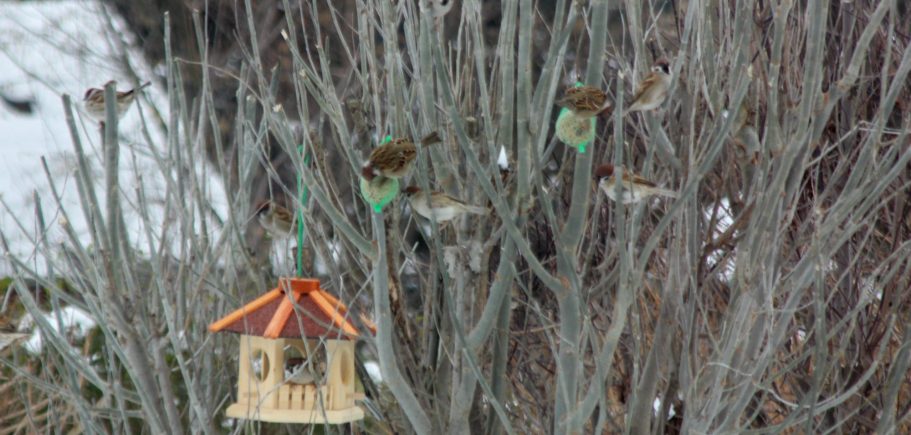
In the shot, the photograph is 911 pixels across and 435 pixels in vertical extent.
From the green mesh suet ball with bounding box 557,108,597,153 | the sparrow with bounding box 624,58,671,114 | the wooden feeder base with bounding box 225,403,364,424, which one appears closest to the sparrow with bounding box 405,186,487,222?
the green mesh suet ball with bounding box 557,108,597,153

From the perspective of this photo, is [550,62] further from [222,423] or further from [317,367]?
[222,423]

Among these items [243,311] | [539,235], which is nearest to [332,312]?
[243,311]

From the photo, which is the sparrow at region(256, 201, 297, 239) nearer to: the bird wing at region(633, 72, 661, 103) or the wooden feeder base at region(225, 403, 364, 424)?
the wooden feeder base at region(225, 403, 364, 424)

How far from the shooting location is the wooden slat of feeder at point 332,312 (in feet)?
9.30

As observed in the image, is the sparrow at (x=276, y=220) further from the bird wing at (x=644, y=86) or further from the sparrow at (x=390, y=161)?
the bird wing at (x=644, y=86)

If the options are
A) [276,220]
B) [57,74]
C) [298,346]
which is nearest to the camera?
[298,346]

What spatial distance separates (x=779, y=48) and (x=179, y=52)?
16.4 ft

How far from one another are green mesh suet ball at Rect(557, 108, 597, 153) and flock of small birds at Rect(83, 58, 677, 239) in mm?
12

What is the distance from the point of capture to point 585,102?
2.48m

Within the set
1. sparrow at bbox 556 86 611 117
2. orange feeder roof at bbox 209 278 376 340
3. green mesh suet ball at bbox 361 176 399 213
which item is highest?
sparrow at bbox 556 86 611 117

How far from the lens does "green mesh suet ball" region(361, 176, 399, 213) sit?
8.21 feet

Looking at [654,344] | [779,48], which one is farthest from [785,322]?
[779,48]

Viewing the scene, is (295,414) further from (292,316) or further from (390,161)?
(390,161)

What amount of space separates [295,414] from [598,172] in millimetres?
1071
